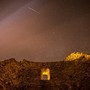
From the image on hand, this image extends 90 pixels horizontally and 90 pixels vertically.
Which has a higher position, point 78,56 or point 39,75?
point 78,56

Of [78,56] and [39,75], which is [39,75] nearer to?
[39,75]

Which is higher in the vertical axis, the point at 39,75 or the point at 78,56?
the point at 78,56

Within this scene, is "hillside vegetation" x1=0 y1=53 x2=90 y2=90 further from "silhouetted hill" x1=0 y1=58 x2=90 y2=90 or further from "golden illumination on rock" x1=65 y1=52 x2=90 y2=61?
"golden illumination on rock" x1=65 y1=52 x2=90 y2=61

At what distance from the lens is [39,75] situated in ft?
114

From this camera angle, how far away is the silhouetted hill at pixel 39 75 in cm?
3250

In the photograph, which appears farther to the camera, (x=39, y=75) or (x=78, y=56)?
(x=78, y=56)

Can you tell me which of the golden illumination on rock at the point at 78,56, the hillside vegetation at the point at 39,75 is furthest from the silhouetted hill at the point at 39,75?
the golden illumination on rock at the point at 78,56

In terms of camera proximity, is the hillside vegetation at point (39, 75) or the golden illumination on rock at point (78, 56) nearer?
the hillside vegetation at point (39, 75)

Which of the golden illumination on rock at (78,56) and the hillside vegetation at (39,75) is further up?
the golden illumination on rock at (78,56)

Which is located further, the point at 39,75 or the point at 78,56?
the point at 78,56

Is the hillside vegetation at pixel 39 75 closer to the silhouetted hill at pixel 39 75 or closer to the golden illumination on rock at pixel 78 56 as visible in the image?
the silhouetted hill at pixel 39 75

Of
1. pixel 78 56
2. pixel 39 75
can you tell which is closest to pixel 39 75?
pixel 39 75

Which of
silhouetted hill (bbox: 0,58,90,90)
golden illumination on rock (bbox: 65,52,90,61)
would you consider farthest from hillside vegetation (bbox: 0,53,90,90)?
golden illumination on rock (bbox: 65,52,90,61)

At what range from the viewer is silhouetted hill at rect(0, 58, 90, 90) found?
32500mm
